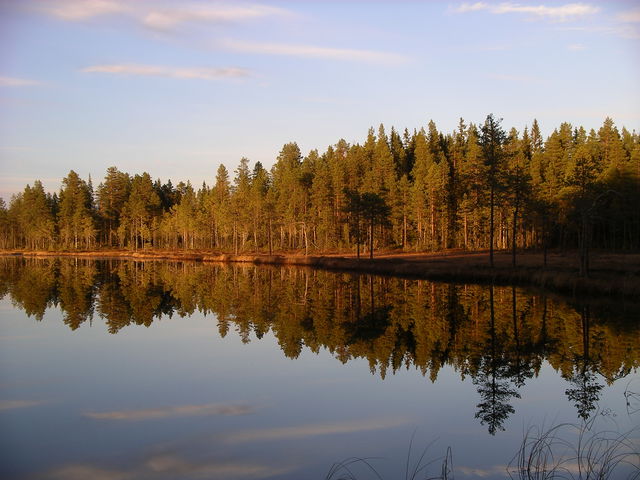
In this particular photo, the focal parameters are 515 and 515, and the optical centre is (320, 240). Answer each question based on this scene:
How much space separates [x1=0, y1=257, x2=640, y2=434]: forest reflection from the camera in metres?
18.5

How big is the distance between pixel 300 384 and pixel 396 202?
72.0m

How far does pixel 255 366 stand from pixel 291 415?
6.19 metres

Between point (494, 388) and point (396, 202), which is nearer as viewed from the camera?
point (494, 388)

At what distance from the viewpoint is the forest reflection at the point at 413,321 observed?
728 inches

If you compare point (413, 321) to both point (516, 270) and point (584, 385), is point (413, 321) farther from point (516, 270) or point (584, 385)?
point (516, 270)

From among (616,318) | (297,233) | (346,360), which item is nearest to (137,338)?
(346,360)

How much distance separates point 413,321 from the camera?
28.3 m

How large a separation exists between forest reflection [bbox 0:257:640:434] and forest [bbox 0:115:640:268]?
11.7m

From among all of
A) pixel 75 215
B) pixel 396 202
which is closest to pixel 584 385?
pixel 396 202

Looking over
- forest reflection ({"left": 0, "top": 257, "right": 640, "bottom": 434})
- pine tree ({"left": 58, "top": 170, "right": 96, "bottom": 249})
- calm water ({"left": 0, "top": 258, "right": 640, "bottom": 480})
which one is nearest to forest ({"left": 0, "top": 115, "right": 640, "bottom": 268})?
pine tree ({"left": 58, "top": 170, "right": 96, "bottom": 249})

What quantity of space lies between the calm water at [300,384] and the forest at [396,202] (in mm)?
19364

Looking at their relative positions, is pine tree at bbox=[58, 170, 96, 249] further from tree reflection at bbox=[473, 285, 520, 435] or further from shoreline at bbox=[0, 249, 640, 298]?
tree reflection at bbox=[473, 285, 520, 435]

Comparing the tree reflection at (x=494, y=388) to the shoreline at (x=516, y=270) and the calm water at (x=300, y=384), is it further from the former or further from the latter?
the shoreline at (x=516, y=270)

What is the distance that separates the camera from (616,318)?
26.7 meters
